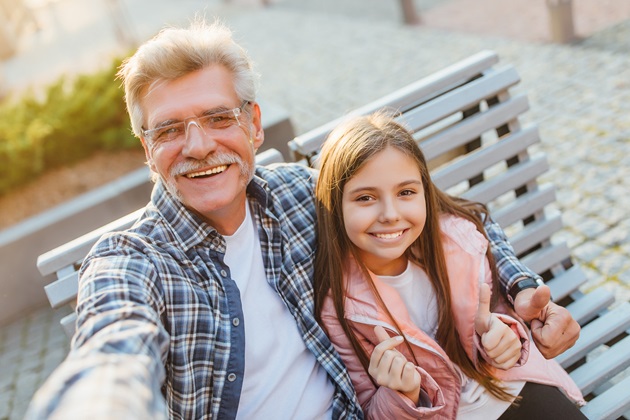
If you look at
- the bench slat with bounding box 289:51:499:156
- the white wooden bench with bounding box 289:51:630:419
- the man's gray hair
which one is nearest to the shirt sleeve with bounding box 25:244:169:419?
the man's gray hair

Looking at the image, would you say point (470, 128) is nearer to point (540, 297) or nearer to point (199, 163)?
point (540, 297)

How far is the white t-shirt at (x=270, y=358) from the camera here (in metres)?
2.13

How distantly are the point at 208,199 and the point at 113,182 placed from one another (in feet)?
13.7

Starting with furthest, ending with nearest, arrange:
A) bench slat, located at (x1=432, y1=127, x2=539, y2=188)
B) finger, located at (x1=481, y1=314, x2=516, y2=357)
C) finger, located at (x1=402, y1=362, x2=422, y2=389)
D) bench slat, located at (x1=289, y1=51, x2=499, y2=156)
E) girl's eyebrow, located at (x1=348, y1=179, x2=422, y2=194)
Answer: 1. bench slat, located at (x1=432, y1=127, x2=539, y2=188)
2. bench slat, located at (x1=289, y1=51, x2=499, y2=156)
3. girl's eyebrow, located at (x1=348, y1=179, x2=422, y2=194)
4. finger, located at (x1=481, y1=314, x2=516, y2=357)
5. finger, located at (x1=402, y1=362, x2=422, y2=389)

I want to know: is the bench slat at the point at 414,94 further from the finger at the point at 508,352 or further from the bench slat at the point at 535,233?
the finger at the point at 508,352

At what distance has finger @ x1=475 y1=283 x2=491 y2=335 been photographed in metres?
2.12

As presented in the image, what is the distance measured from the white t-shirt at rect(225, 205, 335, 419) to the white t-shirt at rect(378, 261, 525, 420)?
39 centimetres

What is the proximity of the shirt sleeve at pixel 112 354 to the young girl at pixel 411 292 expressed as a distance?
2.32ft

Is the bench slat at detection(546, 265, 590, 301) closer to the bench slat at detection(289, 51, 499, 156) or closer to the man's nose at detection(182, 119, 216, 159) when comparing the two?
the bench slat at detection(289, 51, 499, 156)

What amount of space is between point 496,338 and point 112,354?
1248 millimetres

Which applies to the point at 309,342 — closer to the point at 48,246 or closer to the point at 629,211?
the point at 629,211

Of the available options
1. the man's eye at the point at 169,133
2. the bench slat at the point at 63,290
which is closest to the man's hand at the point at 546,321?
the man's eye at the point at 169,133

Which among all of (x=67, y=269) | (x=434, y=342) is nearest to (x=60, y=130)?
(x=67, y=269)

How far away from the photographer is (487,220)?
2.55 m
